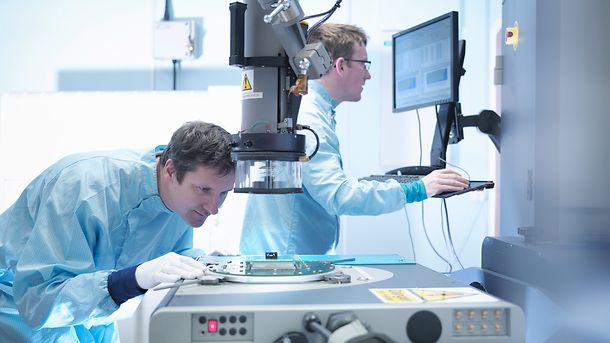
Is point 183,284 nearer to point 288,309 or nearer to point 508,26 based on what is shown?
point 288,309

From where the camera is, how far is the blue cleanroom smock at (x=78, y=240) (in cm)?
119

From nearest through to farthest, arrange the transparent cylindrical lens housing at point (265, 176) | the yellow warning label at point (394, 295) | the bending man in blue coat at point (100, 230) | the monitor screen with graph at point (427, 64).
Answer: the yellow warning label at point (394, 295) < the transparent cylindrical lens housing at point (265, 176) < the bending man in blue coat at point (100, 230) < the monitor screen with graph at point (427, 64)

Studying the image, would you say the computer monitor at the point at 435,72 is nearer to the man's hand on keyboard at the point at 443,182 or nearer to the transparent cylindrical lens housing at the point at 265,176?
the man's hand on keyboard at the point at 443,182

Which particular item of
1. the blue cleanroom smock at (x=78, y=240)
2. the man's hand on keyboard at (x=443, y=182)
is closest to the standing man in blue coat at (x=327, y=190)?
the man's hand on keyboard at (x=443, y=182)

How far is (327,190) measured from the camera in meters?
1.65

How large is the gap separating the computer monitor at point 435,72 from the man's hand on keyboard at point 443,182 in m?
0.23

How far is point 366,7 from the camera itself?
2.91 m

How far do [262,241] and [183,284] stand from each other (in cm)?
84

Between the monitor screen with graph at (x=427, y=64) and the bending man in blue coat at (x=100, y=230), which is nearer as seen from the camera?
the bending man in blue coat at (x=100, y=230)

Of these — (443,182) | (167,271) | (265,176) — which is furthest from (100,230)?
(443,182)

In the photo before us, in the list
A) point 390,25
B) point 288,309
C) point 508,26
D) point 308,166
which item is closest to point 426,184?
point 308,166

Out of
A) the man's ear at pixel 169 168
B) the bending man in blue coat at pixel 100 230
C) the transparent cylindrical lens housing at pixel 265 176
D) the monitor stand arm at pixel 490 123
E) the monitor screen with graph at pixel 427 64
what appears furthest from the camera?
the monitor screen with graph at pixel 427 64

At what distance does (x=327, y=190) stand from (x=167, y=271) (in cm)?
67

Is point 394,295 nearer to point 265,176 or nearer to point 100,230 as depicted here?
point 265,176
